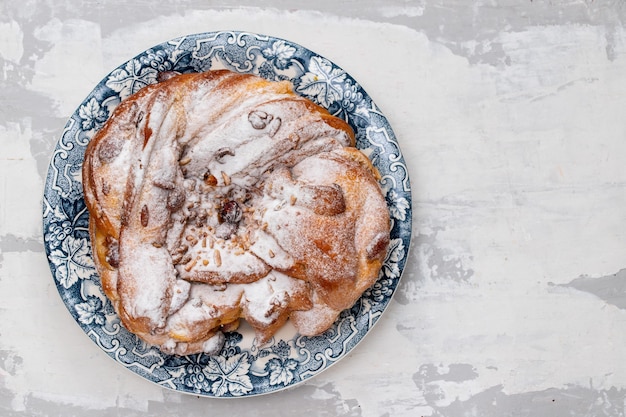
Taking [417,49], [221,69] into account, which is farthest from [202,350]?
[417,49]

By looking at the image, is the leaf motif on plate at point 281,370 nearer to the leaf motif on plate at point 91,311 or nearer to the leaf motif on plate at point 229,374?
the leaf motif on plate at point 229,374

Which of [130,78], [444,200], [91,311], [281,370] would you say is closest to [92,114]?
[130,78]

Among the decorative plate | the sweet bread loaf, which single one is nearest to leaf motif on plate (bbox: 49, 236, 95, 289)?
the decorative plate

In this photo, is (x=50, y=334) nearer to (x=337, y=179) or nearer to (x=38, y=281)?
(x=38, y=281)

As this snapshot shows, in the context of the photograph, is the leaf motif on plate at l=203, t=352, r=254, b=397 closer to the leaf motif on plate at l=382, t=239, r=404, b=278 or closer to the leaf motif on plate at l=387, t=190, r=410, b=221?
the leaf motif on plate at l=382, t=239, r=404, b=278

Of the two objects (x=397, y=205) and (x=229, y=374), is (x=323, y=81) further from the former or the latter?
(x=229, y=374)

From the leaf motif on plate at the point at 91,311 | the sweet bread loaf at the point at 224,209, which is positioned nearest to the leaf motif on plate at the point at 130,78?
the sweet bread loaf at the point at 224,209
